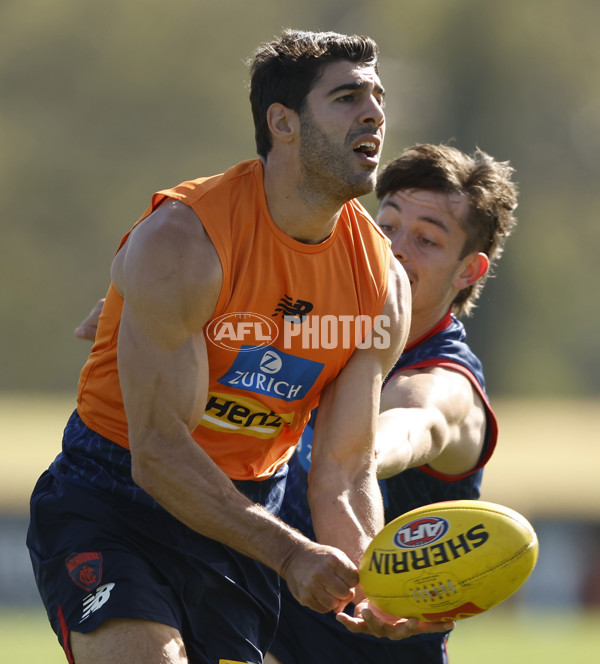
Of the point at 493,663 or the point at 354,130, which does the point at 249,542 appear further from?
the point at 493,663

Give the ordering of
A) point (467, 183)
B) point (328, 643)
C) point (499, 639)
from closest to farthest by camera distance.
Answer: point (328, 643) → point (467, 183) → point (499, 639)

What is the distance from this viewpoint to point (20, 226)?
3528 centimetres

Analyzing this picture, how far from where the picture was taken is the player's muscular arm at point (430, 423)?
5.31 metres

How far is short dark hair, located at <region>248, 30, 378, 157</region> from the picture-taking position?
15.9ft

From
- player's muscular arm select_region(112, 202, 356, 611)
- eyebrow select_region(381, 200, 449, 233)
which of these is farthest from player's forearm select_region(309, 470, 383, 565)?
eyebrow select_region(381, 200, 449, 233)

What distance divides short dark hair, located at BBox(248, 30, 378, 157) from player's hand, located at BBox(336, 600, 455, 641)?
5.89ft

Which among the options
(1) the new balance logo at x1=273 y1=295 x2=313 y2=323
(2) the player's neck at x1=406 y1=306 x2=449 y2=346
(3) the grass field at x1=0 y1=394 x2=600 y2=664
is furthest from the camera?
(3) the grass field at x1=0 y1=394 x2=600 y2=664

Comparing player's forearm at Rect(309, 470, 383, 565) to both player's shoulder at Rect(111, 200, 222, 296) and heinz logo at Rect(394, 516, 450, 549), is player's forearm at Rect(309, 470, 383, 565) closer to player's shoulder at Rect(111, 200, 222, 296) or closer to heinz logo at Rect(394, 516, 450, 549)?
heinz logo at Rect(394, 516, 450, 549)

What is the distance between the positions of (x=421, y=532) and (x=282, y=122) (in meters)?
1.66

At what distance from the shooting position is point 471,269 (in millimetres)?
6473

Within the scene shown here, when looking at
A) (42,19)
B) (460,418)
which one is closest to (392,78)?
(42,19)

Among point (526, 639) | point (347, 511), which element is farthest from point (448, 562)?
point (526, 639)

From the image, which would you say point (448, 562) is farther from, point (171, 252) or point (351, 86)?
point (351, 86)

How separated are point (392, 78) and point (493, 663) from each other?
27.4 m
